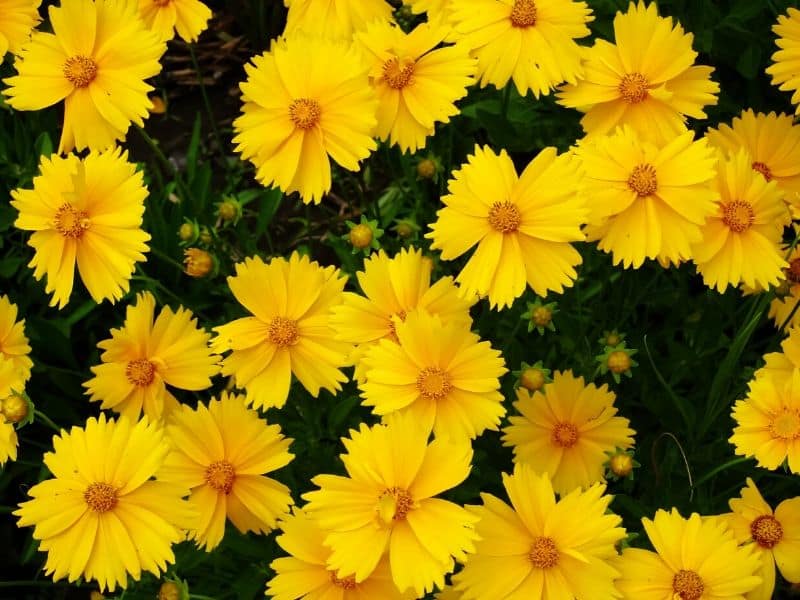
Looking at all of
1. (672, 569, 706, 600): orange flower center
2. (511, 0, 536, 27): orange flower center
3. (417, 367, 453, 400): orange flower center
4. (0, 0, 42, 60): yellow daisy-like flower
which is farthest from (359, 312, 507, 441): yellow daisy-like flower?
(0, 0, 42, 60): yellow daisy-like flower

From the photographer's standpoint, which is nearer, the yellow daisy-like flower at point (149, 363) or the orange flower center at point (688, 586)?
the orange flower center at point (688, 586)

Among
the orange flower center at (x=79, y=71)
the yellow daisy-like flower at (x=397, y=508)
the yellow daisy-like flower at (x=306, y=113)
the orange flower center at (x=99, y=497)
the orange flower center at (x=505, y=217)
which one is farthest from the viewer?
the orange flower center at (x=79, y=71)

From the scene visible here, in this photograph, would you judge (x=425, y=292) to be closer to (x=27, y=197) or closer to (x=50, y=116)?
(x=27, y=197)

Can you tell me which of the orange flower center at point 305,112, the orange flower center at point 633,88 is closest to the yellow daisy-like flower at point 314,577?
the orange flower center at point 305,112

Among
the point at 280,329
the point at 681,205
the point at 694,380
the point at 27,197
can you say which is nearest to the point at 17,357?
the point at 27,197

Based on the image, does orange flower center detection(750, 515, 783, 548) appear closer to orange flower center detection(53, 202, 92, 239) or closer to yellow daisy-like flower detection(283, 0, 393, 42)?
yellow daisy-like flower detection(283, 0, 393, 42)

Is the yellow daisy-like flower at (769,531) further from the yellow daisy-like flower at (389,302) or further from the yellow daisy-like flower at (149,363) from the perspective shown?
the yellow daisy-like flower at (149,363)

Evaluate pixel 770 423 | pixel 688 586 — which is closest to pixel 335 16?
pixel 770 423
